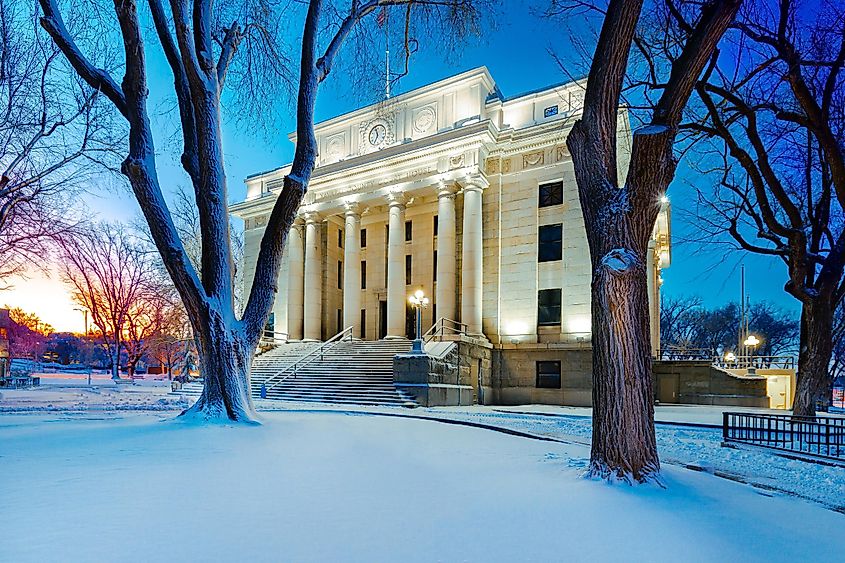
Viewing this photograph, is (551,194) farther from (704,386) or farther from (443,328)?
(704,386)

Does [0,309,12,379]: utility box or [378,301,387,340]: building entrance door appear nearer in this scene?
[0,309,12,379]: utility box

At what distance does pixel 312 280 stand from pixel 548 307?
15114 millimetres

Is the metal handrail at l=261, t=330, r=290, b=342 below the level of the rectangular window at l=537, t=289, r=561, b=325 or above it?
below

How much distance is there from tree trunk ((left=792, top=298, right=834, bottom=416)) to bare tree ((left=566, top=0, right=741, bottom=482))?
391 inches

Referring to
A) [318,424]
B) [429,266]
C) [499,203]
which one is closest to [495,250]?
[499,203]

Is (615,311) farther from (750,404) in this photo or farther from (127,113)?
(750,404)

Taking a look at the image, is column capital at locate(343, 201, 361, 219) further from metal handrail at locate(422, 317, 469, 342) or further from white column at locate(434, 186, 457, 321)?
metal handrail at locate(422, 317, 469, 342)

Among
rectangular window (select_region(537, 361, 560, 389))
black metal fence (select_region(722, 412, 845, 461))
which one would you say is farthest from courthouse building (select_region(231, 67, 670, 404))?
black metal fence (select_region(722, 412, 845, 461))

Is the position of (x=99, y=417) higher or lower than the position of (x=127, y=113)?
lower

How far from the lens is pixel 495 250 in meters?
28.0

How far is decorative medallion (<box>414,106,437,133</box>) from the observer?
1185 inches

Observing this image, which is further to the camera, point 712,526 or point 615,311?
point 615,311

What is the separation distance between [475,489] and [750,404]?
2390 centimetres

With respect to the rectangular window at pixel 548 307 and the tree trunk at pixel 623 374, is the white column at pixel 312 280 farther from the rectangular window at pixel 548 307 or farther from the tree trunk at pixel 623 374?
the tree trunk at pixel 623 374
